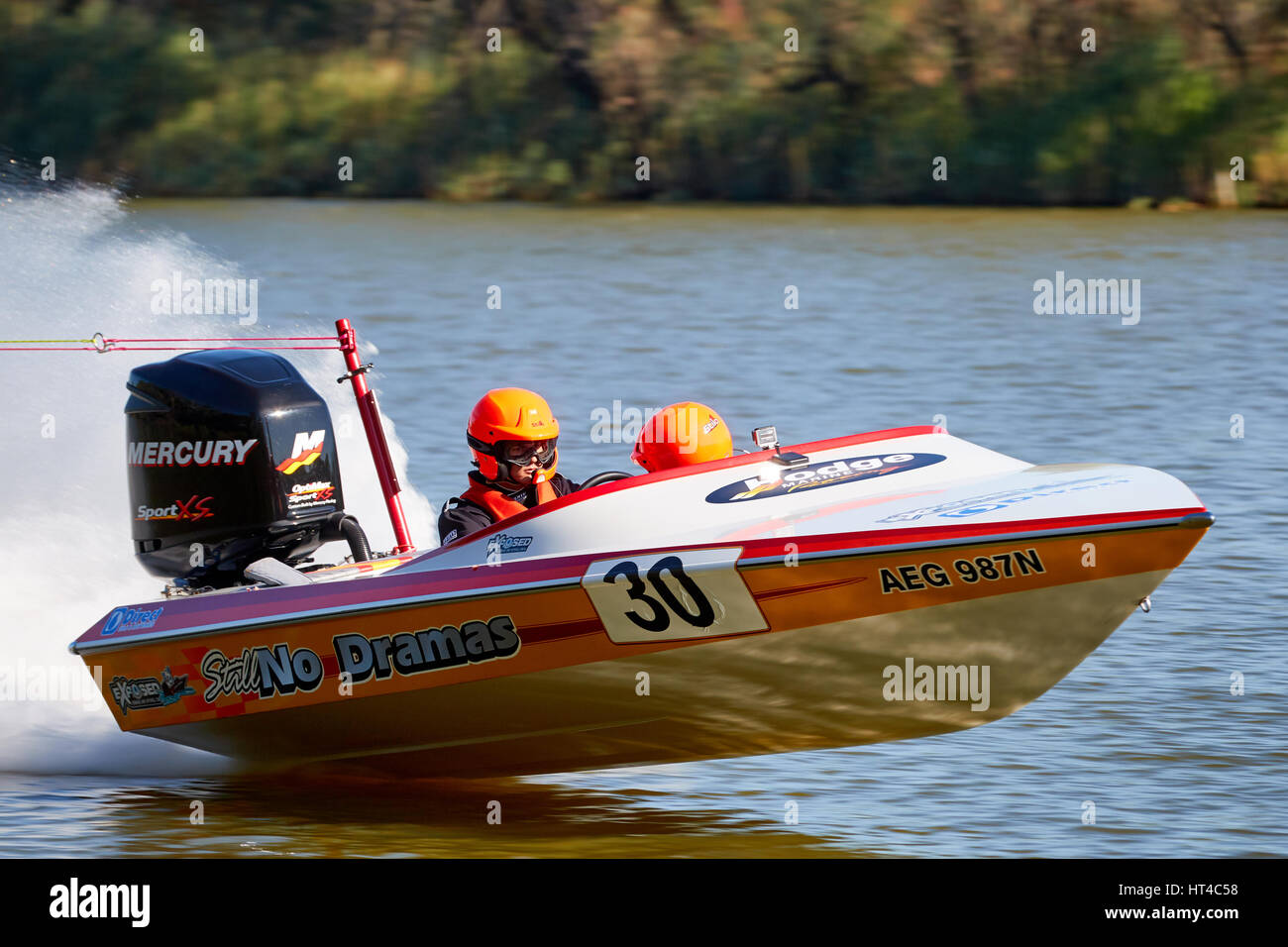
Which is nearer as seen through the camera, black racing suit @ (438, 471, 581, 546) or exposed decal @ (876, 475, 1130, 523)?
exposed decal @ (876, 475, 1130, 523)

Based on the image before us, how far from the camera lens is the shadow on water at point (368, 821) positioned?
6312mm

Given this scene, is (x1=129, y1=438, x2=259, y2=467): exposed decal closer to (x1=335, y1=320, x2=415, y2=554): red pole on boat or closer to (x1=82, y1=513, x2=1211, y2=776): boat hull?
(x1=82, y1=513, x2=1211, y2=776): boat hull

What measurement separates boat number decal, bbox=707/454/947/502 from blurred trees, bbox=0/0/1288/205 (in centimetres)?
1805

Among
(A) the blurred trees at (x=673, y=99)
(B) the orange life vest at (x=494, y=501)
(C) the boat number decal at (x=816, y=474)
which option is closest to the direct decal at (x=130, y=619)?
(B) the orange life vest at (x=494, y=501)

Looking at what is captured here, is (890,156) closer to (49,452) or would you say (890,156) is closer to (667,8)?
(667,8)

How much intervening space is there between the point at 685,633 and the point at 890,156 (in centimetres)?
1968

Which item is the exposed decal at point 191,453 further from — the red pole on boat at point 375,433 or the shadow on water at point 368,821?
the shadow on water at point 368,821

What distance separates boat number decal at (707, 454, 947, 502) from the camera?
6.12 meters

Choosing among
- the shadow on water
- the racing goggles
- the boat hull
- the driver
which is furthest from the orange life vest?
the shadow on water

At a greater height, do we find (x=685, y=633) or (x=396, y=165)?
(x=396, y=165)

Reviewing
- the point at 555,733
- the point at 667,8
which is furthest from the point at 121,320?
the point at 667,8

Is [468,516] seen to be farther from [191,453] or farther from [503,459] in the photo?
[191,453]

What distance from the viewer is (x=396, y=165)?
85.7ft

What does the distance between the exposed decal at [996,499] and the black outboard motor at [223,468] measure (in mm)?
2204
